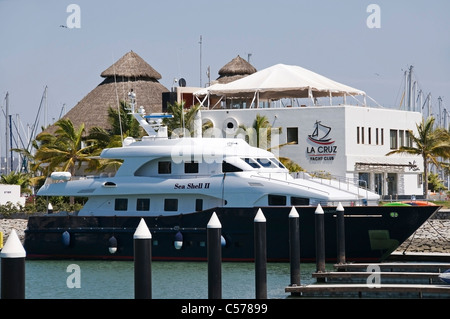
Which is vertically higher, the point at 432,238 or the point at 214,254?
the point at 214,254

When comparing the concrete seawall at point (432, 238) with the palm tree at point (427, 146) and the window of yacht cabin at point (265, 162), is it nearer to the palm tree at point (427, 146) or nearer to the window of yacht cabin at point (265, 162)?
the window of yacht cabin at point (265, 162)

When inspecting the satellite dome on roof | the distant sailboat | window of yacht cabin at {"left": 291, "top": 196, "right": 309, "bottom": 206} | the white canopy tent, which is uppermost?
the satellite dome on roof

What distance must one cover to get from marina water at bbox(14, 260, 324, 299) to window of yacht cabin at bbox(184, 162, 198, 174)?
10.1ft

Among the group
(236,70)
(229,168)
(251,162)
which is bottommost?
(229,168)

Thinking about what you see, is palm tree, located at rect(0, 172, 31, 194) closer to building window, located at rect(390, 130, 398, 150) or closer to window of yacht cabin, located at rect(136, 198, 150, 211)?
building window, located at rect(390, 130, 398, 150)

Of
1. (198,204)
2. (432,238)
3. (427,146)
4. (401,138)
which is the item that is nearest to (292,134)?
(401,138)

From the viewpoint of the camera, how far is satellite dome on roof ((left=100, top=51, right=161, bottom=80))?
6644 cm

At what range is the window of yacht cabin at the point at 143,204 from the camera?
32.2m

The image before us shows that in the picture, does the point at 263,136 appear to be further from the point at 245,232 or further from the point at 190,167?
the point at 245,232

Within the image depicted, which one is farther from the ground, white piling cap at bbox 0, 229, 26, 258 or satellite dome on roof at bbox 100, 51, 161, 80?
satellite dome on roof at bbox 100, 51, 161, 80

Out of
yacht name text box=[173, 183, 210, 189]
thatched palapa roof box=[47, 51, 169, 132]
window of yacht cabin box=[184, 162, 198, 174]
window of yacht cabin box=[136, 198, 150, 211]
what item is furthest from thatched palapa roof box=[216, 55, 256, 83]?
yacht name text box=[173, 183, 210, 189]

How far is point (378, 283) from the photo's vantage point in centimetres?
2362

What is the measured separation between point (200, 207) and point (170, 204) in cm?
112
